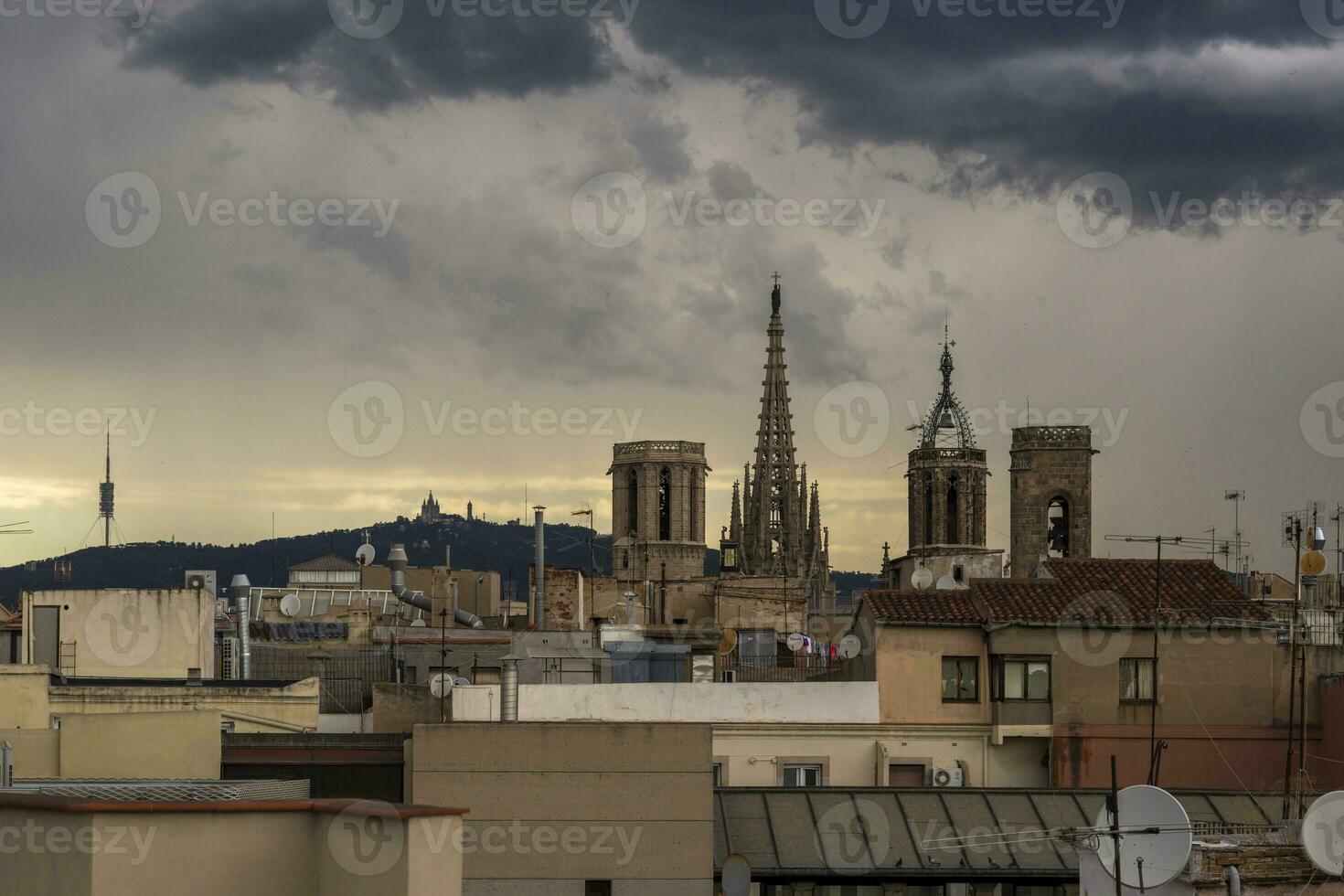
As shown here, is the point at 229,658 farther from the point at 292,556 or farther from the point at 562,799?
the point at 292,556

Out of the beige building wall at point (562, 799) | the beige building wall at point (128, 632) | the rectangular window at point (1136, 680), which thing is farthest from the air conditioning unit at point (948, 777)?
the beige building wall at point (128, 632)

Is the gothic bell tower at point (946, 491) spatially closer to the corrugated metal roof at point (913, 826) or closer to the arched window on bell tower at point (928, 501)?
the arched window on bell tower at point (928, 501)

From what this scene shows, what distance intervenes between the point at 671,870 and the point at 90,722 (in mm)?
7435

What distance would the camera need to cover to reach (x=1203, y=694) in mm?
38406

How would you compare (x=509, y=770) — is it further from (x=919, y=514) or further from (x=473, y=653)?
(x=919, y=514)

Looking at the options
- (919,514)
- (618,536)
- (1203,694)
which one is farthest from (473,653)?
(618,536)

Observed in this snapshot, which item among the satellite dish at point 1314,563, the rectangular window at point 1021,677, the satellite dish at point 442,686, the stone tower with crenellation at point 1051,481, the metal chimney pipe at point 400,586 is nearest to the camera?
the satellite dish at point 442,686

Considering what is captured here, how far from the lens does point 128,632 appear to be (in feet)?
143

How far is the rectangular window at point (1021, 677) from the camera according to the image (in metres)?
37.6

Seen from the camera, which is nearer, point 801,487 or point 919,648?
point 919,648

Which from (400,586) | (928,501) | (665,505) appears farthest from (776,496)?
(400,586)

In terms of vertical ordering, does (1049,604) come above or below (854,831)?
above

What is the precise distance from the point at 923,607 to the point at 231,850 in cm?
2251

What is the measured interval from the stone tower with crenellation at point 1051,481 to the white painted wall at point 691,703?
144 feet
